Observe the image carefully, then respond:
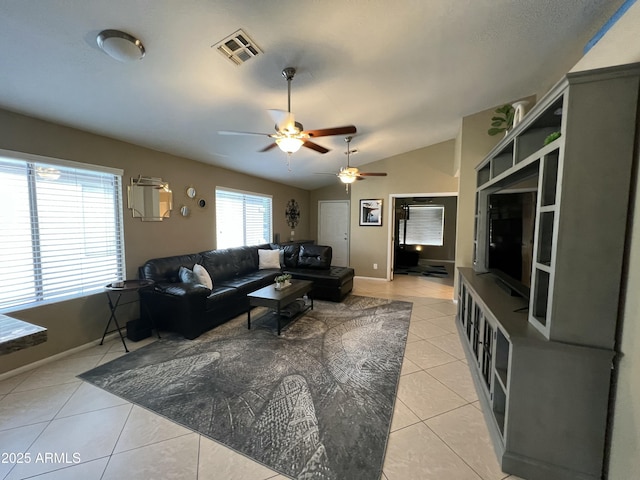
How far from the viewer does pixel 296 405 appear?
201cm

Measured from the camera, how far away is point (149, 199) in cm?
357

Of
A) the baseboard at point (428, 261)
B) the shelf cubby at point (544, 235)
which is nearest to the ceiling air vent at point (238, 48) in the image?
the shelf cubby at point (544, 235)

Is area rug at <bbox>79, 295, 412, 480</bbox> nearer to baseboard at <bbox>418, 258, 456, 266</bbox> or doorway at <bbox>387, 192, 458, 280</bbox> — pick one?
doorway at <bbox>387, 192, 458, 280</bbox>

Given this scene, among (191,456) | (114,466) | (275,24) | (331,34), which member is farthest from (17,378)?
(331,34)

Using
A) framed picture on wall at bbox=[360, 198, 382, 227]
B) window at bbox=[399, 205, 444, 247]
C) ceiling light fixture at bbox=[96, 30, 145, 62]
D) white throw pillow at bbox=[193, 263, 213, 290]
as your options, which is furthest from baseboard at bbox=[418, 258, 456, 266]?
ceiling light fixture at bbox=[96, 30, 145, 62]

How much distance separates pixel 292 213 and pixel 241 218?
1.92m

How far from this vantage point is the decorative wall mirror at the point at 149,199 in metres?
3.39

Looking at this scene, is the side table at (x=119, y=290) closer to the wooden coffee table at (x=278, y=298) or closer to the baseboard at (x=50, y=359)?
the baseboard at (x=50, y=359)

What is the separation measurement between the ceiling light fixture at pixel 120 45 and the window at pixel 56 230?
160 cm

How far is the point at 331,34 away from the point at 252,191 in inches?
163

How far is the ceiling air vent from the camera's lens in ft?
6.29

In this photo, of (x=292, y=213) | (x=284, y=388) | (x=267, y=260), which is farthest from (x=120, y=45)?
(x=292, y=213)

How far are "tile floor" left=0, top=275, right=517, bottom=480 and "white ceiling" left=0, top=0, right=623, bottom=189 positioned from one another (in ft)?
8.24

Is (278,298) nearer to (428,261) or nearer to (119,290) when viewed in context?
(119,290)
